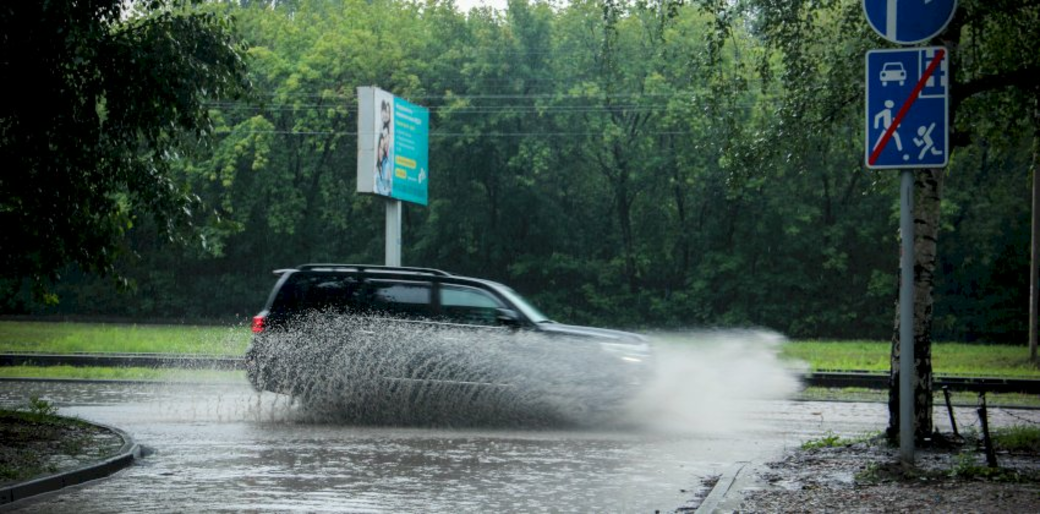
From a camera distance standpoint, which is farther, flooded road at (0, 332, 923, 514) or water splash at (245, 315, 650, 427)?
water splash at (245, 315, 650, 427)

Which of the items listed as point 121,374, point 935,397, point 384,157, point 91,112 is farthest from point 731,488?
point 384,157

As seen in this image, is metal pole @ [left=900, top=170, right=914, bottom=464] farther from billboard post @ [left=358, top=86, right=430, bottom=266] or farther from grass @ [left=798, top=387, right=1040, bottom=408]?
billboard post @ [left=358, top=86, right=430, bottom=266]

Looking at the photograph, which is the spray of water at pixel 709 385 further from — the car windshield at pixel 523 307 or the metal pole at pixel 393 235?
the metal pole at pixel 393 235

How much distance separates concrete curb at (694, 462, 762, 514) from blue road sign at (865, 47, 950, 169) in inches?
116

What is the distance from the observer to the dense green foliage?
49000 mm

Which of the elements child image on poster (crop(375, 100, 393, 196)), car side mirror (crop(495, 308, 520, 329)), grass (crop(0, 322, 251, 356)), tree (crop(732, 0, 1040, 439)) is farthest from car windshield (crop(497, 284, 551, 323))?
grass (crop(0, 322, 251, 356))

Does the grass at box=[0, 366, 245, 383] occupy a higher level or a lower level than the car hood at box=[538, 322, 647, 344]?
lower

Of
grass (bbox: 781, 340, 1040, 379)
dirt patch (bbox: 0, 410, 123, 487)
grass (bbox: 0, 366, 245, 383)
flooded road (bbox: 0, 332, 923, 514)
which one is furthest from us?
grass (bbox: 781, 340, 1040, 379)

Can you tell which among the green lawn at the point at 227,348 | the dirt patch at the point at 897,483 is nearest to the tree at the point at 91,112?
the dirt patch at the point at 897,483

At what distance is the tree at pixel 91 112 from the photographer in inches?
492

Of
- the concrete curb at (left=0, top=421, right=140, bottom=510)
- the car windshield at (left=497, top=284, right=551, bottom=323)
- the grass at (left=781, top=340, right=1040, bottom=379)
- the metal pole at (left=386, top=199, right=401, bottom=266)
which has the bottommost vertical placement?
the grass at (left=781, top=340, right=1040, bottom=379)

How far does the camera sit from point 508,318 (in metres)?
15.4

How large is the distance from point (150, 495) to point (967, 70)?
1060cm

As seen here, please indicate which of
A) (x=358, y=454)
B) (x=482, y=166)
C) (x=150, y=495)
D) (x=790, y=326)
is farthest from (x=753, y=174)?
(x=482, y=166)
